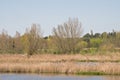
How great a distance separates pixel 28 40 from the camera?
54969 mm

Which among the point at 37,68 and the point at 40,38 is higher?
the point at 40,38

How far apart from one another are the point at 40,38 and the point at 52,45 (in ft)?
8.98

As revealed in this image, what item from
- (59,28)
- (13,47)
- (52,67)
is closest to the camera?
(52,67)

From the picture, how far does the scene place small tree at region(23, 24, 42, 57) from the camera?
53438mm

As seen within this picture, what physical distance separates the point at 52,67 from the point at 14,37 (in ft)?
146

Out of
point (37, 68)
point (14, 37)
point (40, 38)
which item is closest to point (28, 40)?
point (40, 38)

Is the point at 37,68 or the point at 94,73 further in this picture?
the point at 37,68

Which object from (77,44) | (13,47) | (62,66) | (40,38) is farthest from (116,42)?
(62,66)

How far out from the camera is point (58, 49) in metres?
55.1

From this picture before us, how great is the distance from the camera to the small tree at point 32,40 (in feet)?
175

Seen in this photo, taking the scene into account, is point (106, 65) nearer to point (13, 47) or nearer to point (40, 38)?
point (40, 38)

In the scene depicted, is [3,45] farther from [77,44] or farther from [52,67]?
[52,67]

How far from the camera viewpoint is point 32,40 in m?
55.6

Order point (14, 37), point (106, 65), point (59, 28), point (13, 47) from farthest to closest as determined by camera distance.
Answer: point (14, 37)
point (13, 47)
point (59, 28)
point (106, 65)
